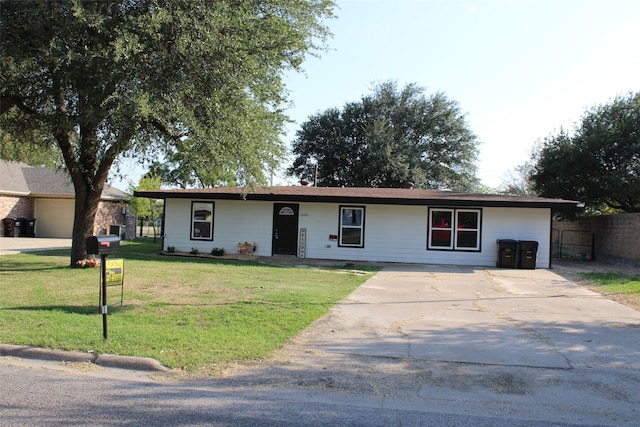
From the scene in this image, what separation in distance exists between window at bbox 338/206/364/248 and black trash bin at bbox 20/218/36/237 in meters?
19.8

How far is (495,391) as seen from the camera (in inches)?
207

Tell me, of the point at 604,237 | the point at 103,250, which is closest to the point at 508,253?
the point at 604,237

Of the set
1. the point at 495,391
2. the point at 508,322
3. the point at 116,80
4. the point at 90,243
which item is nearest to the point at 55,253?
the point at 116,80

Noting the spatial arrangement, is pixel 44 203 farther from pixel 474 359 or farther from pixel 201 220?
pixel 474 359

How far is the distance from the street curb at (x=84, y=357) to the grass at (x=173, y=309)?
4.7 inches

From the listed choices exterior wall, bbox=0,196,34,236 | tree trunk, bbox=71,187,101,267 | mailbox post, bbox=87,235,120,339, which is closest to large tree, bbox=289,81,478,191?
exterior wall, bbox=0,196,34,236

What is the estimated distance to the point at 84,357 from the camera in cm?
595

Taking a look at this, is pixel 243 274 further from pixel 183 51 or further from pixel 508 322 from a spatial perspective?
pixel 508 322

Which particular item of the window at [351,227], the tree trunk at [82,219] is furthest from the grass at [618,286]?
the tree trunk at [82,219]

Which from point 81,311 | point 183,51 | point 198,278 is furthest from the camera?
point 198,278

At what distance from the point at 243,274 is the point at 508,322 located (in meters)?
7.61

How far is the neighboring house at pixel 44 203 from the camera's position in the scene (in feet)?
94.4

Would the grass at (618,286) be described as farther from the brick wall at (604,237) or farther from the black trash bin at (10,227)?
the black trash bin at (10,227)

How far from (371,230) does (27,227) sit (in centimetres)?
2107
